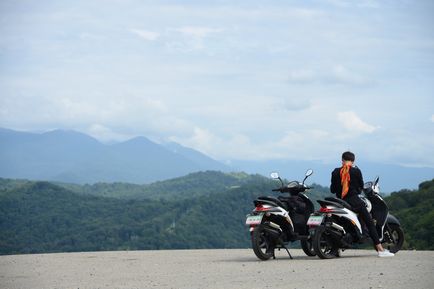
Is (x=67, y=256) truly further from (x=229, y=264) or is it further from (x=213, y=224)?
(x=213, y=224)

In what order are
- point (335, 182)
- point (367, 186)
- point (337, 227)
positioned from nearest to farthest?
point (337, 227) → point (335, 182) → point (367, 186)

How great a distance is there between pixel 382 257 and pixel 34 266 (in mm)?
5760

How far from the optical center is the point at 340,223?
44.8ft

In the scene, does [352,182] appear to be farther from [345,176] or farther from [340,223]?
[340,223]

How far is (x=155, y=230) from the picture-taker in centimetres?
13538

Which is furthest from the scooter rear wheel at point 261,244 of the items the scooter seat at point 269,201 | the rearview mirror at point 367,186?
the rearview mirror at point 367,186

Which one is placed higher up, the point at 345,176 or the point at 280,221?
the point at 345,176

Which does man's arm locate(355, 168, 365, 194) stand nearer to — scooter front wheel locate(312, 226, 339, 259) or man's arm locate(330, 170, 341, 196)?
man's arm locate(330, 170, 341, 196)

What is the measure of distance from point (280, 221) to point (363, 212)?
138 centimetres

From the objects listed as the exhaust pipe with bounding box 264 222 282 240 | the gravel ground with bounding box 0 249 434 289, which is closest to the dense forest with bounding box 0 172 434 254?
the gravel ground with bounding box 0 249 434 289

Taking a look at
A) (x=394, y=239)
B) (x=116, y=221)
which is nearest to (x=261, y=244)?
(x=394, y=239)

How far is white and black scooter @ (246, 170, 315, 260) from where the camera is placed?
43.9ft

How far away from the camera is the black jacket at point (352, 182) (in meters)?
13.6

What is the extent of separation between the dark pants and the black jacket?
85 millimetres
